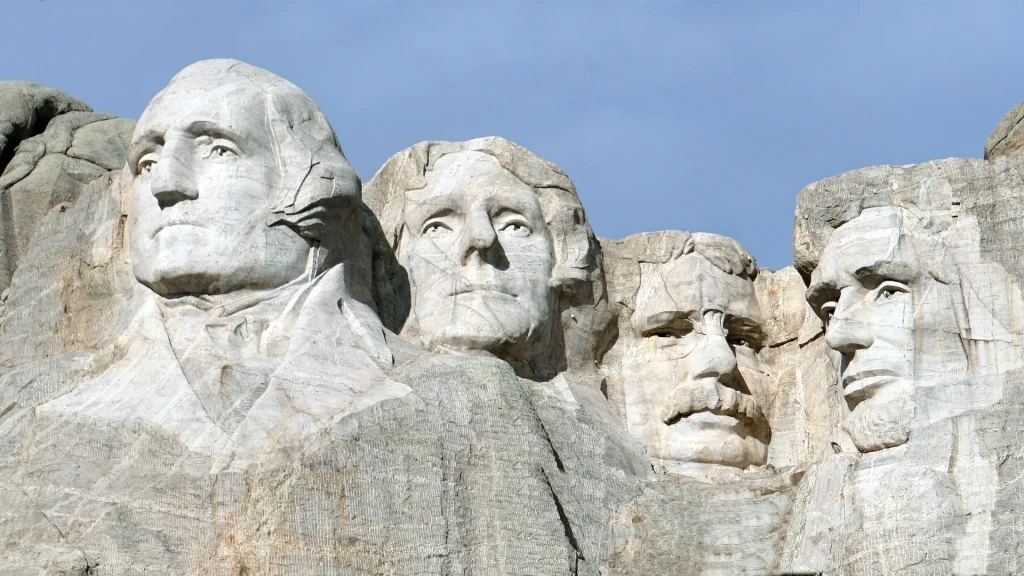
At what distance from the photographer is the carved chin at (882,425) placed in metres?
16.8

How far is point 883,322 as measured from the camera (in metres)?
17.2

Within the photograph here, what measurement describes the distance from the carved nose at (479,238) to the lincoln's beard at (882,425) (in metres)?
2.61

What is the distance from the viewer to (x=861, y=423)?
17.0 m

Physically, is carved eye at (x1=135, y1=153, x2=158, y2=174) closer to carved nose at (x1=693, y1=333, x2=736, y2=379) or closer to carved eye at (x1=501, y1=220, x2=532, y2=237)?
carved eye at (x1=501, y1=220, x2=532, y2=237)

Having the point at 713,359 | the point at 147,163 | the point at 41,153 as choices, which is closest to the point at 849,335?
the point at 713,359

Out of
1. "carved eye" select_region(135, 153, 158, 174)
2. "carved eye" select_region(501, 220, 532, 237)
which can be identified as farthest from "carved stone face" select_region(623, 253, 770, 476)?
"carved eye" select_region(135, 153, 158, 174)

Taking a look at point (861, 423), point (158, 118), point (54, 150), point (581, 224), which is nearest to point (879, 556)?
point (861, 423)

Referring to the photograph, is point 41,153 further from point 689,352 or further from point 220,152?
point 689,352

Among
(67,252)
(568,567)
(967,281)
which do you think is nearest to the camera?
(568,567)

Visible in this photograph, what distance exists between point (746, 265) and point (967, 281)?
2.14 m

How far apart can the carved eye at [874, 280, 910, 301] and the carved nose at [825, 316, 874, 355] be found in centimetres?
22

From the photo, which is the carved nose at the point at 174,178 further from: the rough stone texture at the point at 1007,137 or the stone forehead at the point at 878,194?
the rough stone texture at the point at 1007,137

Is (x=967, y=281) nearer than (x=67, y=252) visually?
Yes

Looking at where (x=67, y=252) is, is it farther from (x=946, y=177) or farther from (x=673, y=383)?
(x=946, y=177)
